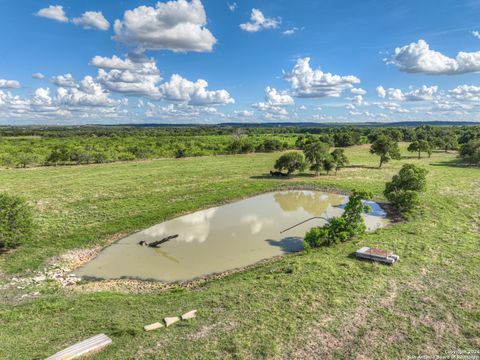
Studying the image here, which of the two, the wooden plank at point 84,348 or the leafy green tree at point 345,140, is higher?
the leafy green tree at point 345,140

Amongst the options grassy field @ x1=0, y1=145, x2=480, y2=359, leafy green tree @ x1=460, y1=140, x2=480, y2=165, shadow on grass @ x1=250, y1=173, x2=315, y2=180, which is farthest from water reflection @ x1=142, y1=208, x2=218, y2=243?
leafy green tree @ x1=460, y1=140, x2=480, y2=165

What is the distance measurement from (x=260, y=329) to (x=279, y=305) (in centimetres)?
170

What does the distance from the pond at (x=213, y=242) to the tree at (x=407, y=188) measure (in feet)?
6.09

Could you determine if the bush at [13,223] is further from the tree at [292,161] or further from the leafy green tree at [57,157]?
the leafy green tree at [57,157]

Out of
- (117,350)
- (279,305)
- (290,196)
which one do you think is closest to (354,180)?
(290,196)

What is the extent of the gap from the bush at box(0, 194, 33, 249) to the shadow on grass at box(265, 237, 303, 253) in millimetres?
16379

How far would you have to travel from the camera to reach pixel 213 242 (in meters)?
21.0

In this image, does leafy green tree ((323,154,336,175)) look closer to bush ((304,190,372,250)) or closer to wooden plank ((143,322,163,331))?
bush ((304,190,372,250))

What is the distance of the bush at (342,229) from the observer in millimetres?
18531

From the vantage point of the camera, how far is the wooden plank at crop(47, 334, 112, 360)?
29.0ft

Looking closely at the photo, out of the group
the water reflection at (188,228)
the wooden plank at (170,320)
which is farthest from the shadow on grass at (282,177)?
the wooden plank at (170,320)

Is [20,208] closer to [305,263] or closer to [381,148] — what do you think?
[305,263]

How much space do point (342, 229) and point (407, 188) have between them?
1171cm

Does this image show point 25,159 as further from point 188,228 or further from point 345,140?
point 345,140
